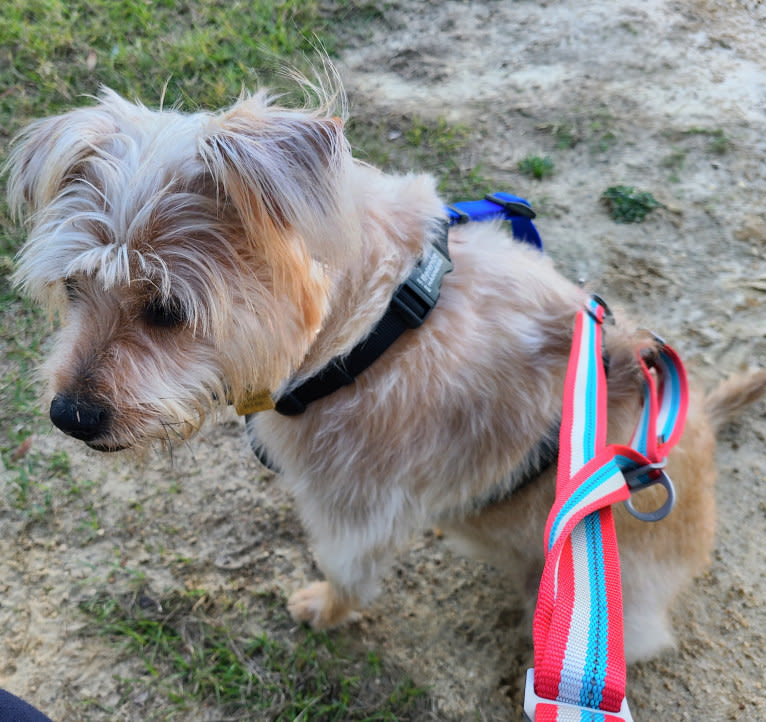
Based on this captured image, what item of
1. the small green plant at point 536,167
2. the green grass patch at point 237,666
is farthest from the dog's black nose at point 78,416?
the small green plant at point 536,167

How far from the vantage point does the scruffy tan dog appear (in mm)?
1338

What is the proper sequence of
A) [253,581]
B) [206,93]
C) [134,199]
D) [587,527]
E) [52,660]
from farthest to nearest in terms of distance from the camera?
1. [206,93]
2. [253,581]
3. [52,660]
4. [134,199]
5. [587,527]

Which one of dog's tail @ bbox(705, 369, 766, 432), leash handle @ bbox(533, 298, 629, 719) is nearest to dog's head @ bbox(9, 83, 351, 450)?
leash handle @ bbox(533, 298, 629, 719)

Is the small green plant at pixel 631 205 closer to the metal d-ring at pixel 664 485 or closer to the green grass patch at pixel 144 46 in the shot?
the green grass patch at pixel 144 46

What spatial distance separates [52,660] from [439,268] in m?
1.92

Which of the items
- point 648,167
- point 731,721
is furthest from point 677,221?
point 731,721

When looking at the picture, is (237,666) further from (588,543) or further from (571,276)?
(571,276)

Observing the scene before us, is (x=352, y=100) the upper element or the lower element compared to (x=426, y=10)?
lower

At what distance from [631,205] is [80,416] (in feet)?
9.89

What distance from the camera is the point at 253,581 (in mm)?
2393

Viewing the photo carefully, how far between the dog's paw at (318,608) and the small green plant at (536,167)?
2.53 meters

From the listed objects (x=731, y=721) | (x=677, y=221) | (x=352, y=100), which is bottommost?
(x=731, y=721)

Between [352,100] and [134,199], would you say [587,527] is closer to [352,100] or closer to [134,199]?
[134,199]

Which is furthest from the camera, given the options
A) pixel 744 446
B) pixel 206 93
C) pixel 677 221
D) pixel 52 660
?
pixel 206 93
